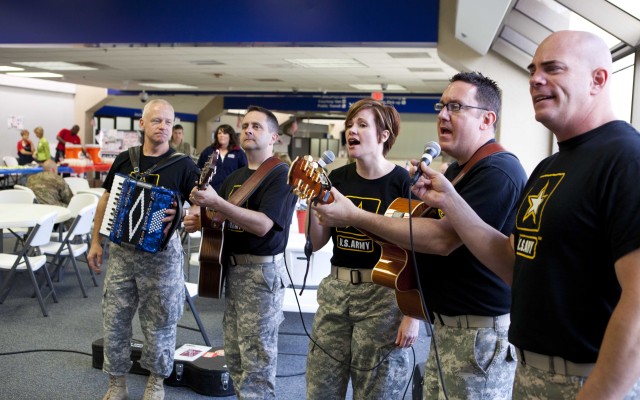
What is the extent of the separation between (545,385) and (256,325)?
187 centimetres

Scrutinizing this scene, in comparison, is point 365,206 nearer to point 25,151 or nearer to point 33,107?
point 25,151

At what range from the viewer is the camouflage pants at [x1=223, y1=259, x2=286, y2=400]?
320 cm

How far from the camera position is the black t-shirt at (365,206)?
2.69m

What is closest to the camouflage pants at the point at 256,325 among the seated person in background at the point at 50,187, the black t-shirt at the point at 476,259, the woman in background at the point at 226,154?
the black t-shirt at the point at 476,259

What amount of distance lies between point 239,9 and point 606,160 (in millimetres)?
Result: 7177

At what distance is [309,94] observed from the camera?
62.2ft

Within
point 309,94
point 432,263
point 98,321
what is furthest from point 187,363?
point 309,94

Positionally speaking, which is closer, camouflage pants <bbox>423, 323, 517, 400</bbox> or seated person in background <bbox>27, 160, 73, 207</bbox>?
camouflage pants <bbox>423, 323, 517, 400</bbox>

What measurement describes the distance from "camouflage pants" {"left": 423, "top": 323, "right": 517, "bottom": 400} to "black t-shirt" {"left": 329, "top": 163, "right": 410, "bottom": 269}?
26.4 inches

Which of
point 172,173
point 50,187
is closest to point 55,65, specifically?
point 50,187

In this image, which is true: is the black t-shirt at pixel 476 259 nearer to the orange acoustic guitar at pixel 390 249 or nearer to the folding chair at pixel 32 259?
the orange acoustic guitar at pixel 390 249

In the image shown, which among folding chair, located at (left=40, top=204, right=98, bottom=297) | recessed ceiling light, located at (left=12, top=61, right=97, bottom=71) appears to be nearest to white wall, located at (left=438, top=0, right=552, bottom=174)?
folding chair, located at (left=40, top=204, right=98, bottom=297)

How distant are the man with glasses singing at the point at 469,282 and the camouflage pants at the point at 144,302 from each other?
1791 mm

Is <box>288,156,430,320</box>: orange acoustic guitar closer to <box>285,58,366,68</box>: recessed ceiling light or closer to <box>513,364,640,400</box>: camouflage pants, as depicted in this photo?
<box>513,364,640,400</box>: camouflage pants
